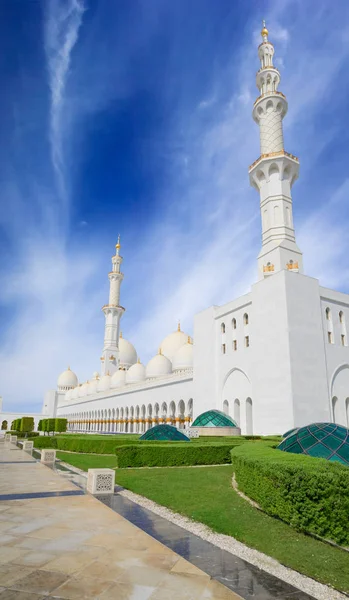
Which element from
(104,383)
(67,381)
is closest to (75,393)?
(67,381)

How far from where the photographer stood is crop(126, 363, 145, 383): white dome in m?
49.7

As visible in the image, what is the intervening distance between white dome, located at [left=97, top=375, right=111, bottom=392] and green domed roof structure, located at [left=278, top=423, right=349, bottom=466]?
4899 cm

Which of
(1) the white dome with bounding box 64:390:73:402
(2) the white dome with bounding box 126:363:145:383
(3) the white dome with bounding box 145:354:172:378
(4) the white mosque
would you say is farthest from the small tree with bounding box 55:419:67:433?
(1) the white dome with bounding box 64:390:73:402

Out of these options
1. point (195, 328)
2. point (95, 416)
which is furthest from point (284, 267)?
point (95, 416)

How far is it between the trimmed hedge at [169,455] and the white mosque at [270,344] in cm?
933

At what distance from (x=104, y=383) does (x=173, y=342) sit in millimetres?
13891

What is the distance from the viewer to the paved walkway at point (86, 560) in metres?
3.67

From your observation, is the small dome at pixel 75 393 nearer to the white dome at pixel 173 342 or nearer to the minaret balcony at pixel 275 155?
the white dome at pixel 173 342

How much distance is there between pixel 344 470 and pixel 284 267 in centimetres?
2400

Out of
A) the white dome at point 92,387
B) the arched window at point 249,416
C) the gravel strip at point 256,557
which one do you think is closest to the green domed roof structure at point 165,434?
the arched window at point 249,416

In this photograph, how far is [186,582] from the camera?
12.9 ft

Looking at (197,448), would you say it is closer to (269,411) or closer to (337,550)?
(337,550)

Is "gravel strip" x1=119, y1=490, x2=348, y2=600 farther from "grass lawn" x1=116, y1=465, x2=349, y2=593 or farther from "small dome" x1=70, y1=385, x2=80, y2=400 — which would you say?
"small dome" x1=70, y1=385, x2=80, y2=400

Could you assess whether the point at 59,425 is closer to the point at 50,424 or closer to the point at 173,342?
the point at 50,424
